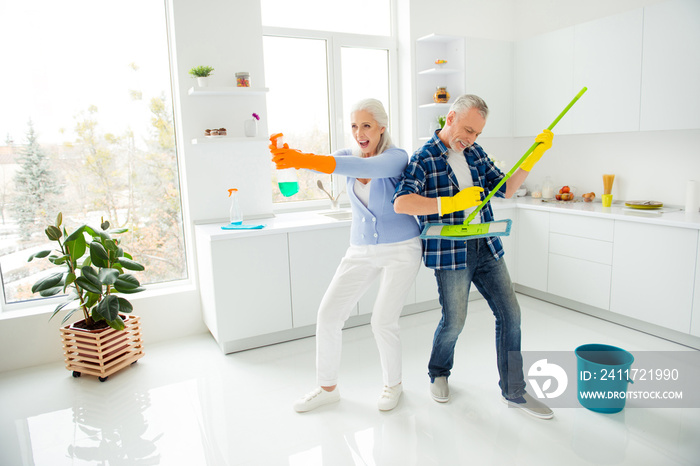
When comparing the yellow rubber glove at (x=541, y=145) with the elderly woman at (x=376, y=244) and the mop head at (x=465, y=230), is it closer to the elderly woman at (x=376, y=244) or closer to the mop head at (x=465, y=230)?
the mop head at (x=465, y=230)

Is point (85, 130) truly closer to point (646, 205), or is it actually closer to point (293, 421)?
point (293, 421)

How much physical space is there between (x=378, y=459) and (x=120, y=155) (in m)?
2.54

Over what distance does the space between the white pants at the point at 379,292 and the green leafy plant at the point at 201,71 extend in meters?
1.69

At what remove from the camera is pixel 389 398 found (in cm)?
240

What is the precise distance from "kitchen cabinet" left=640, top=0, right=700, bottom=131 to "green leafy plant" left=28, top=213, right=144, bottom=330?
11.2 ft

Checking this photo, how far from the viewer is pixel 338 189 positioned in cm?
415

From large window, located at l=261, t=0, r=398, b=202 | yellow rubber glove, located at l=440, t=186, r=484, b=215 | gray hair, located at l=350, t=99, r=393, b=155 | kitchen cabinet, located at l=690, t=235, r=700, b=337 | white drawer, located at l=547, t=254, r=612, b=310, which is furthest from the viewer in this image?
large window, located at l=261, t=0, r=398, b=202

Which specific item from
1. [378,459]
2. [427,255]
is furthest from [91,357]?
[427,255]

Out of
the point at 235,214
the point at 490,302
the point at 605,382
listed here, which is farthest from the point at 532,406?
the point at 235,214

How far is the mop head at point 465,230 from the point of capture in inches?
82.6

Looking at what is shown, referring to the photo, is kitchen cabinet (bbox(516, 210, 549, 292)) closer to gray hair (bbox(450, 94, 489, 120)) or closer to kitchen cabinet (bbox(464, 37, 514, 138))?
kitchen cabinet (bbox(464, 37, 514, 138))

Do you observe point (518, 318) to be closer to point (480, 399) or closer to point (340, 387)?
point (480, 399)

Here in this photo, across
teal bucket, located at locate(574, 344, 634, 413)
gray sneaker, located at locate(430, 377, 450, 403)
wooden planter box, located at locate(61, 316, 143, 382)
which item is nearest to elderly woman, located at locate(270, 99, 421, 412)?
gray sneaker, located at locate(430, 377, 450, 403)

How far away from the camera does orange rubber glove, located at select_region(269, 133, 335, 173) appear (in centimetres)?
190
